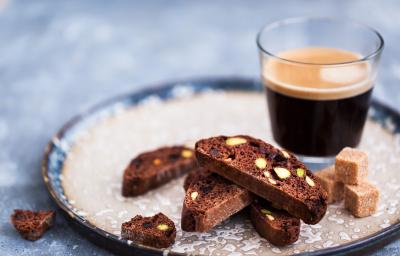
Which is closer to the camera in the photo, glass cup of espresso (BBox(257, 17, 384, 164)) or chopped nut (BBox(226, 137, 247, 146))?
chopped nut (BBox(226, 137, 247, 146))

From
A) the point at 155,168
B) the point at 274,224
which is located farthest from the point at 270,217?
the point at 155,168

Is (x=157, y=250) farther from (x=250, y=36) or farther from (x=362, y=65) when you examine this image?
(x=250, y=36)

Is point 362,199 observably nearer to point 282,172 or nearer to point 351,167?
point 351,167

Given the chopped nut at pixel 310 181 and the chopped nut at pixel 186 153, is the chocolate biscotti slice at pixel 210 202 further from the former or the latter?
the chopped nut at pixel 186 153

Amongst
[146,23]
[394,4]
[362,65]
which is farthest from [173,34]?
[362,65]

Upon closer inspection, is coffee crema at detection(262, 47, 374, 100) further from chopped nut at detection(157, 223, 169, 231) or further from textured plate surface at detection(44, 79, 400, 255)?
chopped nut at detection(157, 223, 169, 231)

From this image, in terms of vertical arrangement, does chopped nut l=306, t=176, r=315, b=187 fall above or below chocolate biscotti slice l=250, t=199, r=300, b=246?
above

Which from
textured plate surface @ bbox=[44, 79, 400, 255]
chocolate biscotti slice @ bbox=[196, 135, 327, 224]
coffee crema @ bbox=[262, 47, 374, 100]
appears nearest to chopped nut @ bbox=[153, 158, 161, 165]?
textured plate surface @ bbox=[44, 79, 400, 255]
